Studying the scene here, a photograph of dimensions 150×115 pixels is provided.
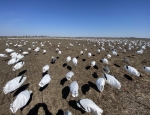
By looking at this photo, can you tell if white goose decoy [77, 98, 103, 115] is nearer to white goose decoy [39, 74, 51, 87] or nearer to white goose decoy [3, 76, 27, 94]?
white goose decoy [39, 74, 51, 87]

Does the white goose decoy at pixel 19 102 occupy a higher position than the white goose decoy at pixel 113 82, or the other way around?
the white goose decoy at pixel 113 82

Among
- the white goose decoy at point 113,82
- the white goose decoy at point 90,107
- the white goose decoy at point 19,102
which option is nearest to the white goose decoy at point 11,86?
the white goose decoy at point 19,102

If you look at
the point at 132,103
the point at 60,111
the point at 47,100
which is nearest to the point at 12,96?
the point at 47,100

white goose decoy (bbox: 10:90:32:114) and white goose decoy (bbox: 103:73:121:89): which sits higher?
white goose decoy (bbox: 103:73:121:89)

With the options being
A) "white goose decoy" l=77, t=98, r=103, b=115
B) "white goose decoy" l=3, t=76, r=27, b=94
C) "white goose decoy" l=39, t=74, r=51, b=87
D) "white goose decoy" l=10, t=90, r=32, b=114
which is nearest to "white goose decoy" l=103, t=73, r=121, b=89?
"white goose decoy" l=77, t=98, r=103, b=115

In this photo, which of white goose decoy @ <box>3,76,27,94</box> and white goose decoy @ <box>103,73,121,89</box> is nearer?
white goose decoy @ <box>3,76,27,94</box>

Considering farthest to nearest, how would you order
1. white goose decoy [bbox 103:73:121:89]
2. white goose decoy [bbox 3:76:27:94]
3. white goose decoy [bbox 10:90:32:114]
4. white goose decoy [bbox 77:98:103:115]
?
white goose decoy [bbox 103:73:121:89] < white goose decoy [bbox 3:76:27:94] < white goose decoy [bbox 10:90:32:114] < white goose decoy [bbox 77:98:103:115]

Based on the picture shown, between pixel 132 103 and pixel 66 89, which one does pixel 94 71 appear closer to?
pixel 66 89

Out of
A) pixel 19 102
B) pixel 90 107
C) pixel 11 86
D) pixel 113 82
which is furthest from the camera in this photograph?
pixel 113 82

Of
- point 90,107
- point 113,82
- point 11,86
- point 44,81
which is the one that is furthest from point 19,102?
point 113,82

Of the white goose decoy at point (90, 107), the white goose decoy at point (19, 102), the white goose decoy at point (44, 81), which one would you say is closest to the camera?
the white goose decoy at point (90, 107)

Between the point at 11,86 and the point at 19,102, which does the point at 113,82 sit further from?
the point at 11,86

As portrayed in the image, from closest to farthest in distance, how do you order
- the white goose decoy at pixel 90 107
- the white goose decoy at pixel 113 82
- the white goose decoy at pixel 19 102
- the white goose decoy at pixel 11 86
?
the white goose decoy at pixel 90 107 < the white goose decoy at pixel 19 102 < the white goose decoy at pixel 11 86 < the white goose decoy at pixel 113 82

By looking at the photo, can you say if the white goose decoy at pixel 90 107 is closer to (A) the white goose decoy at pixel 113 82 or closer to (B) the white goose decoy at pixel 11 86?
(A) the white goose decoy at pixel 113 82
